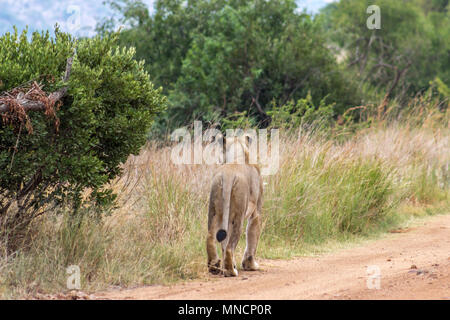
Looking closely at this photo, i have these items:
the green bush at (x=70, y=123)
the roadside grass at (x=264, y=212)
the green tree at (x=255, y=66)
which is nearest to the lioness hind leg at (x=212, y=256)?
the roadside grass at (x=264, y=212)

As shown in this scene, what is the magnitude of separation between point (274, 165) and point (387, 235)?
2.37m

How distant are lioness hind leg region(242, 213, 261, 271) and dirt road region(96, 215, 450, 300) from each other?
0.47ft

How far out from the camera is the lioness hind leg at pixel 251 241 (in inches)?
281

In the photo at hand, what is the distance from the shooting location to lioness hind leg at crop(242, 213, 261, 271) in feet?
23.4

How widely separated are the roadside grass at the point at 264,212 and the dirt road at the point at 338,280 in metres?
0.43

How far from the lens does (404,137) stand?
13.9 meters

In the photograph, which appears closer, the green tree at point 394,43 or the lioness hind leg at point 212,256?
the lioness hind leg at point 212,256

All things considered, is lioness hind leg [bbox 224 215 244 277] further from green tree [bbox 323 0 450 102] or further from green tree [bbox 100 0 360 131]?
→ green tree [bbox 323 0 450 102]

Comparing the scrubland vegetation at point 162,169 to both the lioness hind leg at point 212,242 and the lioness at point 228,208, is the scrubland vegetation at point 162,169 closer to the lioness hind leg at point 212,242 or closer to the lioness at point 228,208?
the lioness hind leg at point 212,242

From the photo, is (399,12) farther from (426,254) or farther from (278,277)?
(278,277)

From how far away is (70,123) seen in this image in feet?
21.3
